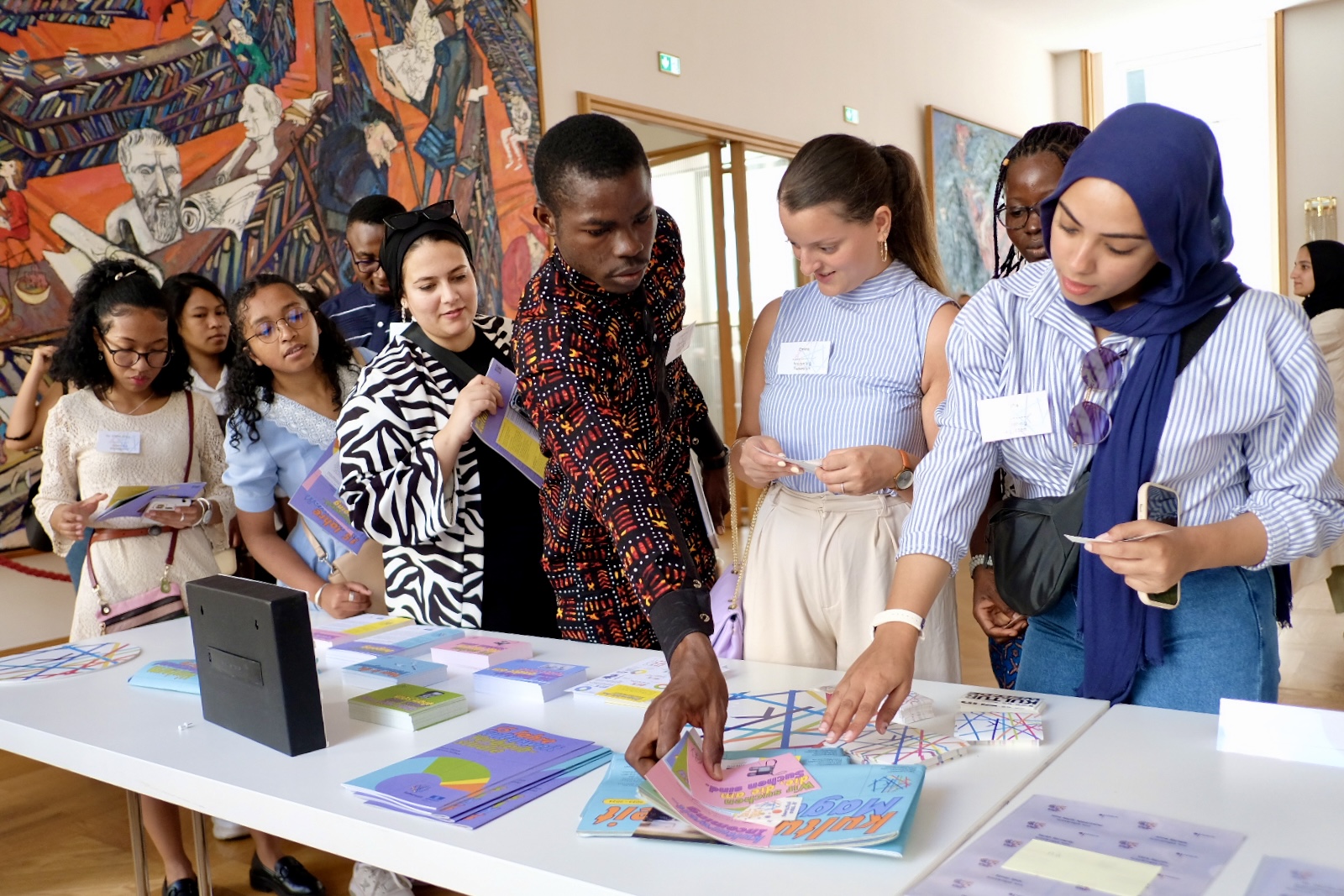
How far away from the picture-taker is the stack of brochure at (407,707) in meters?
1.55

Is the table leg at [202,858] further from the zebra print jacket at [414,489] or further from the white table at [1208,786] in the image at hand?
the white table at [1208,786]

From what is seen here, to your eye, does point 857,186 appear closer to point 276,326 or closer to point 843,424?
point 843,424

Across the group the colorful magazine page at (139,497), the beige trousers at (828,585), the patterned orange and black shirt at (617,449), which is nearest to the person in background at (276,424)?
the colorful magazine page at (139,497)

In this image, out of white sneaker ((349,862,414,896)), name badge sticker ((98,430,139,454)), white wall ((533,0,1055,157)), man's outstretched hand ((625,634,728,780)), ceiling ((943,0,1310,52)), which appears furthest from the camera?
ceiling ((943,0,1310,52))

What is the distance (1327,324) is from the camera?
522 cm

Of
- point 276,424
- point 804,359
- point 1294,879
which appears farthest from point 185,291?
point 1294,879

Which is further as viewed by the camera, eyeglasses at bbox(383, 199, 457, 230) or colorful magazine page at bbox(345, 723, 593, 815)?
eyeglasses at bbox(383, 199, 457, 230)

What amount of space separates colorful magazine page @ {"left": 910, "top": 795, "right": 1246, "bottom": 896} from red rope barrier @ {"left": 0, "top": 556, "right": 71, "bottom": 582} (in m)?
3.79

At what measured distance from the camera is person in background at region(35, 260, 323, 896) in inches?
116

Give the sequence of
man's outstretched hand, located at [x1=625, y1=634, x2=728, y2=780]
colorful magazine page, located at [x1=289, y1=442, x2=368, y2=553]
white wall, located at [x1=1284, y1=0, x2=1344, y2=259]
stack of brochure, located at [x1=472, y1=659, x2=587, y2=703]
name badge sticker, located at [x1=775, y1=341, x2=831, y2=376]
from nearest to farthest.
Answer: man's outstretched hand, located at [x1=625, y1=634, x2=728, y2=780] → stack of brochure, located at [x1=472, y1=659, x2=587, y2=703] → name badge sticker, located at [x1=775, y1=341, x2=831, y2=376] → colorful magazine page, located at [x1=289, y1=442, x2=368, y2=553] → white wall, located at [x1=1284, y1=0, x2=1344, y2=259]

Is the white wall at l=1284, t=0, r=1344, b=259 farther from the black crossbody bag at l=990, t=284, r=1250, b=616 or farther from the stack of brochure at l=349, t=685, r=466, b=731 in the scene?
the stack of brochure at l=349, t=685, r=466, b=731

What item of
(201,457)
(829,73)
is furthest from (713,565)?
(829,73)

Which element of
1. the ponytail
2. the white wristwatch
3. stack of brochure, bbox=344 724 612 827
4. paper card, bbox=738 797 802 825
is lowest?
stack of brochure, bbox=344 724 612 827

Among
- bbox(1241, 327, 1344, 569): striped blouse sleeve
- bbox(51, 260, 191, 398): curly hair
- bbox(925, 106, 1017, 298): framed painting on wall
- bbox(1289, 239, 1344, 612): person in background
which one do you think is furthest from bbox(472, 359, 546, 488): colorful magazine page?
bbox(925, 106, 1017, 298): framed painting on wall
